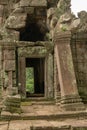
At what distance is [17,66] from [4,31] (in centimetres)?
151

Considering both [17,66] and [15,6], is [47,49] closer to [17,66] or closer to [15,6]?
[17,66]

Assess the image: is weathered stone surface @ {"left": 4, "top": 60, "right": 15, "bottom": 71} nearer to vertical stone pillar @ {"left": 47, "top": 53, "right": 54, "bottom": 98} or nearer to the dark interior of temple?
vertical stone pillar @ {"left": 47, "top": 53, "right": 54, "bottom": 98}

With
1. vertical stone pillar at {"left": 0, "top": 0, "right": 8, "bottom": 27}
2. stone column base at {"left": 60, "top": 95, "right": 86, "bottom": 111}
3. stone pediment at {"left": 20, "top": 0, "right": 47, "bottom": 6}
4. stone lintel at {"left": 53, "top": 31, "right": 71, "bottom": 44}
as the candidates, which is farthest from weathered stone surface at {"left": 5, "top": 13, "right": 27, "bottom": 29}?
stone column base at {"left": 60, "top": 95, "right": 86, "bottom": 111}

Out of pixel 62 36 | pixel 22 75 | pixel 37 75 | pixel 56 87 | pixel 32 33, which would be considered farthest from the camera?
pixel 37 75

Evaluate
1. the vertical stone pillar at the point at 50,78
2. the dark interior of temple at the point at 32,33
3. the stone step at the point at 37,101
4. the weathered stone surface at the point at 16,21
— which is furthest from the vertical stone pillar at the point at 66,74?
the dark interior of temple at the point at 32,33

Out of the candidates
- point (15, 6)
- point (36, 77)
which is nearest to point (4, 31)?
point (15, 6)

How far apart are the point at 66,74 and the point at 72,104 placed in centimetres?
118

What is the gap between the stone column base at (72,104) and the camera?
30.2 ft

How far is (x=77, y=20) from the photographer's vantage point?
35.1ft

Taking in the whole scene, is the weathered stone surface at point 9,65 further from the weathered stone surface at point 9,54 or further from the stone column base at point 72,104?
the stone column base at point 72,104

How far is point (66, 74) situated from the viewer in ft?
32.8

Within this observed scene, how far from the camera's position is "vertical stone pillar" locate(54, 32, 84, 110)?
30.8 ft

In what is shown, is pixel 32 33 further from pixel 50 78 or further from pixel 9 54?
pixel 50 78

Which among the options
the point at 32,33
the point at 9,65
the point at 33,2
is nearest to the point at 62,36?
the point at 9,65
